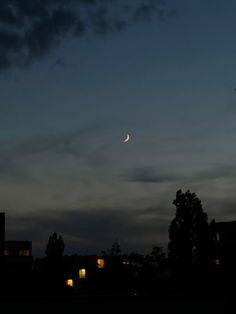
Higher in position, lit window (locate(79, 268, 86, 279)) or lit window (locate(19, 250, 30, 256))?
lit window (locate(19, 250, 30, 256))

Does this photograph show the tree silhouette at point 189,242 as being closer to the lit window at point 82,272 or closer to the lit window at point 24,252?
the lit window at point 82,272

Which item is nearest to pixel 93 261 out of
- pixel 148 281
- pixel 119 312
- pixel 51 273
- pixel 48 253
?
pixel 48 253

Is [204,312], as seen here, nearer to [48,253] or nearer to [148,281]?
[148,281]

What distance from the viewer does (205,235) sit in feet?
209

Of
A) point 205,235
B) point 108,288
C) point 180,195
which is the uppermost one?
point 180,195

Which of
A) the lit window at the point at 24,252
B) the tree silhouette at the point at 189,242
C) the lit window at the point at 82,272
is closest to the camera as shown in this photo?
the tree silhouette at the point at 189,242

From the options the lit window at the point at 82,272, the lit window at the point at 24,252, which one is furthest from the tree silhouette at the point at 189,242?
the lit window at the point at 24,252

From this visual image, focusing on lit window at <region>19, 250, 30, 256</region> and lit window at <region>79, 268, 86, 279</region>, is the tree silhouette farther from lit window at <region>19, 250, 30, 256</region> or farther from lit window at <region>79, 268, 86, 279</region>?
lit window at <region>19, 250, 30, 256</region>

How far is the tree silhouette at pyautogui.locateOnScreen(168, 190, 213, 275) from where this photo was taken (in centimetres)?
6244

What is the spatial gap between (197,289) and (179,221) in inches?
384

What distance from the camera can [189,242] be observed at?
63.2m

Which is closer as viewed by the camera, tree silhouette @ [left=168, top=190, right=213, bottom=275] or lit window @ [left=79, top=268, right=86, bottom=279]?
tree silhouette @ [left=168, top=190, right=213, bottom=275]

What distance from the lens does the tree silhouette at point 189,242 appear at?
62438 mm

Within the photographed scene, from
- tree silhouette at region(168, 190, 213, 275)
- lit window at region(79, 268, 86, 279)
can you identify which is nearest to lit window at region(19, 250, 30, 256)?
lit window at region(79, 268, 86, 279)
